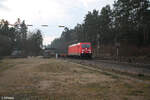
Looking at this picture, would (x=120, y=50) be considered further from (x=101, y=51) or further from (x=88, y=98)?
(x=88, y=98)

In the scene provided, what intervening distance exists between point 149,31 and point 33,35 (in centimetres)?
7405

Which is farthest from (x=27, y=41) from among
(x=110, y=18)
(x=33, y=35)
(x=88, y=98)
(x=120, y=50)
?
(x=88, y=98)

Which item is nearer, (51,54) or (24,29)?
(51,54)

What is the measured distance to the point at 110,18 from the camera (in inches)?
2539

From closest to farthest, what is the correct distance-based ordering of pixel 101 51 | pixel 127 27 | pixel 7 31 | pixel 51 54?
1. pixel 127 27
2. pixel 101 51
3. pixel 51 54
4. pixel 7 31

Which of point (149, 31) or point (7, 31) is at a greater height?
point (7, 31)

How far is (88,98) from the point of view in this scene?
757 cm

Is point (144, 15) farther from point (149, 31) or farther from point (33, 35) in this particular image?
point (33, 35)

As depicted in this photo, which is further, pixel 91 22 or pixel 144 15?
pixel 91 22

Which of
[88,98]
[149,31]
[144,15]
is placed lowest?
[88,98]

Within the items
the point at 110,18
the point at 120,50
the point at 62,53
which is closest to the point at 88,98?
the point at 120,50

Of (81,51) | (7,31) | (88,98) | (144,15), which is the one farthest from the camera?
(7,31)

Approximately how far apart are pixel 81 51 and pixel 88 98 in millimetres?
29341

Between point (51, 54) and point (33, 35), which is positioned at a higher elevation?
point (33, 35)
